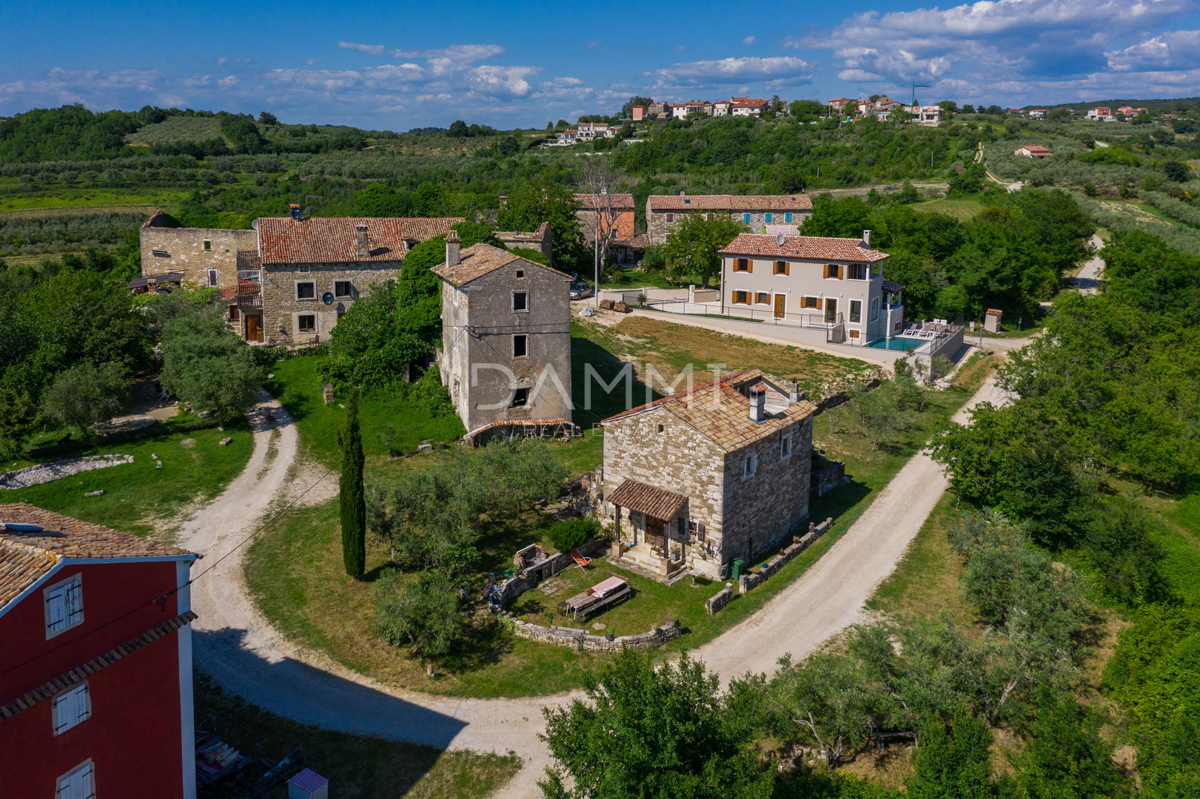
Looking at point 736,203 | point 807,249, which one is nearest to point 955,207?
point 736,203

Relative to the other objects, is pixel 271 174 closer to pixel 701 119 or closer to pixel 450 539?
pixel 701 119

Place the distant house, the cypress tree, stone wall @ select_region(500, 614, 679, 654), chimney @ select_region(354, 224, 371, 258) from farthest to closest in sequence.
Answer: the distant house
chimney @ select_region(354, 224, 371, 258)
the cypress tree
stone wall @ select_region(500, 614, 679, 654)

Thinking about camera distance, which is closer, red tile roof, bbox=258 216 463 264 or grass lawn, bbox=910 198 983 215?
red tile roof, bbox=258 216 463 264

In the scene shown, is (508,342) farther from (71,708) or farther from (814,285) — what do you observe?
(814,285)

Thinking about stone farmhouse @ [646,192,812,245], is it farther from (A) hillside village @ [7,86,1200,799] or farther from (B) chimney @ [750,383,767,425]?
(B) chimney @ [750,383,767,425]

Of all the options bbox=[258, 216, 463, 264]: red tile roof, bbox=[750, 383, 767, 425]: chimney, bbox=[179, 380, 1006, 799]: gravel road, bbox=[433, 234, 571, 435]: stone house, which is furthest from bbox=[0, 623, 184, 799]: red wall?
bbox=[258, 216, 463, 264]: red tile roof

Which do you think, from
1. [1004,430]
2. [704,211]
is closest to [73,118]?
[704,211]
